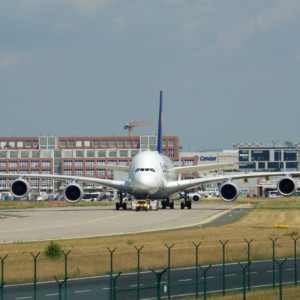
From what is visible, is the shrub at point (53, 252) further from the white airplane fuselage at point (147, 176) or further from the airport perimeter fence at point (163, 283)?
the white airplane fuselage at point (147, 176)

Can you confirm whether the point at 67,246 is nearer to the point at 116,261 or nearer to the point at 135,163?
the point at 116,261

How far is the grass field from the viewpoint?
84.9 feet

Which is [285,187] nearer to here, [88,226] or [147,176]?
[147,176]

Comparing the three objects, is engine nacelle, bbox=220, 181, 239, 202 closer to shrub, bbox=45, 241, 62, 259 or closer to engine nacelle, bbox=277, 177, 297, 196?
engine nacelle, bbox=277, 177, 297, 196

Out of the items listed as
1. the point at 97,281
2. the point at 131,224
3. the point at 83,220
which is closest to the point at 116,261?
the point at 97,281

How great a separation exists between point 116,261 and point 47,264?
267 centimetres

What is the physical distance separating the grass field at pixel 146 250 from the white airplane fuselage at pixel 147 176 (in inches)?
702

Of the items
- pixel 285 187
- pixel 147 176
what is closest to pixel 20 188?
pixel 147 176

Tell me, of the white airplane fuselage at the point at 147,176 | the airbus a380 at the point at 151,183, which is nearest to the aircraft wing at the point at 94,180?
the airbus a380 at the point at 151,183

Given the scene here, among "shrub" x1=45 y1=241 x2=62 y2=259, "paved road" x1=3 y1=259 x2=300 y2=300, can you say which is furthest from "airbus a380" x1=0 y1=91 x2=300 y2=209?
"shrub" x1=45 y1=241 x2=62 y2=259

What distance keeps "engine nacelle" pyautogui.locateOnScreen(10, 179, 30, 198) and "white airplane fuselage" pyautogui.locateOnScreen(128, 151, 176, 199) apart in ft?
32.5

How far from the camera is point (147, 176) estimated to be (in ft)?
216

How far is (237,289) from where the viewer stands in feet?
77.9

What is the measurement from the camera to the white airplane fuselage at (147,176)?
66.1 m
